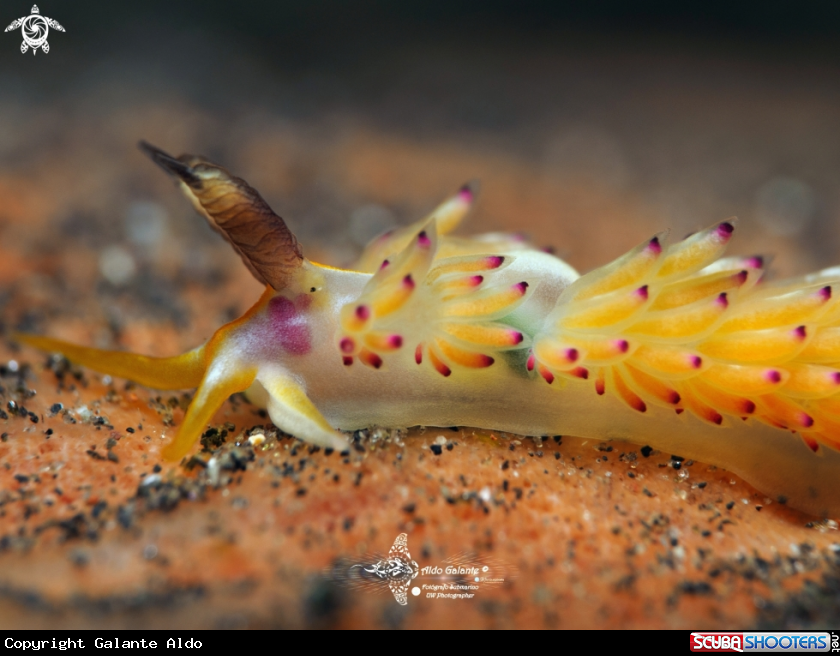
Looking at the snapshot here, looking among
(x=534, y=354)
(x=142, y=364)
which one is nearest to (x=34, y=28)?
(x=142, y=364)

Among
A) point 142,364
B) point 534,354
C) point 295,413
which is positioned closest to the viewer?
point 295,413

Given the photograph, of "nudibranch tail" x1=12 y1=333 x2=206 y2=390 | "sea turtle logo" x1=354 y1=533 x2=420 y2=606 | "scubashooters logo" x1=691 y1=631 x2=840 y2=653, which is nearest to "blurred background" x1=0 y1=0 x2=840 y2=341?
"nudibranch tail" x1=12 y1=333 x2=206 y2=390

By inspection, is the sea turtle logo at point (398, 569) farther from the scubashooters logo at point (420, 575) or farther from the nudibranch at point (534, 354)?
the nudibranch at point (534, 354)

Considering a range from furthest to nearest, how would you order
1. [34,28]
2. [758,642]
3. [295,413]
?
[34,28] < [295,413] < [758,642]

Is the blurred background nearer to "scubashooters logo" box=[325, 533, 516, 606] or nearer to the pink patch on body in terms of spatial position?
the pink patch on body

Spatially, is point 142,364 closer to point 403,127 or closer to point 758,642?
point 758,642

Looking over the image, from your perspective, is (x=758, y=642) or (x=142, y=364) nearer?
(x=758, y=642)
